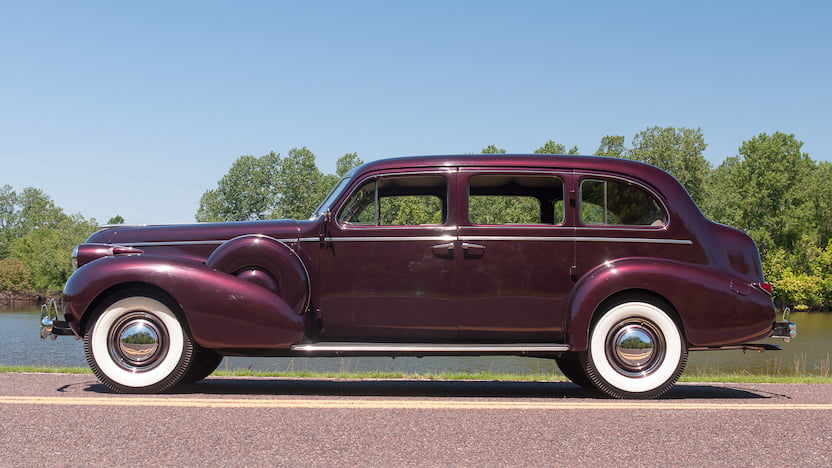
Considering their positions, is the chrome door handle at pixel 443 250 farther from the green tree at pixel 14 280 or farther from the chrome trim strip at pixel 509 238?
the green tree at pixel 14 280

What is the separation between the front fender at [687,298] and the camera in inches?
231

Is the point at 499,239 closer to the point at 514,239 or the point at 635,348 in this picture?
the point at 514,239

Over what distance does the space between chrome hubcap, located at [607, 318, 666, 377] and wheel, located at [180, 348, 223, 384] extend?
11.5ft

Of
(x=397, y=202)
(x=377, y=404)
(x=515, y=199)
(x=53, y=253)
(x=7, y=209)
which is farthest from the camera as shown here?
(x=7, y=209)

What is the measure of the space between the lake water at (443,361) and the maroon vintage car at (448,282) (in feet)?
20.4

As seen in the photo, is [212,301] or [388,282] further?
[388,282]

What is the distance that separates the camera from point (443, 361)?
66.9 feet

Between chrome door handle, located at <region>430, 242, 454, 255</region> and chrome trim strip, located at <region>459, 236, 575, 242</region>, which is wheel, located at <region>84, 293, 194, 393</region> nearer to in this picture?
chrome door handle, located at <region>430, 242, 454, 255</region>

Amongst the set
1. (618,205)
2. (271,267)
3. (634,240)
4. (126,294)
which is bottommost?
(126,294)

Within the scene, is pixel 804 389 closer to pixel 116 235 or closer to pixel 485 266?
pixel 485 266

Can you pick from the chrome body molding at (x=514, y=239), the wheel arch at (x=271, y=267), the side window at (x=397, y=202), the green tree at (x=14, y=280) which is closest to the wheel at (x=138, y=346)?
the wheel arch at (x=271, y=267)

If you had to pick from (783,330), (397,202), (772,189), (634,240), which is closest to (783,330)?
(783,330)

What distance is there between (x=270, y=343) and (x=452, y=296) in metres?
1.55

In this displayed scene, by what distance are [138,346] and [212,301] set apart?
2.40 feet
